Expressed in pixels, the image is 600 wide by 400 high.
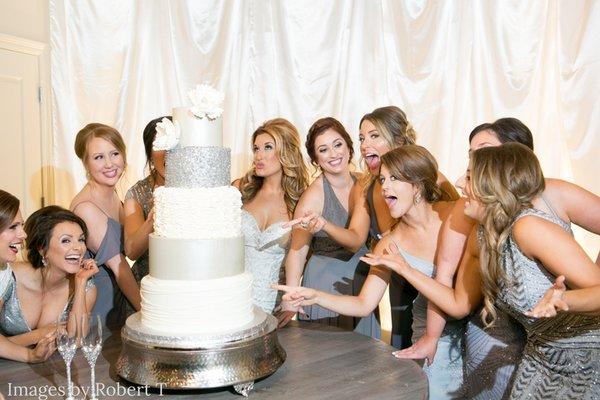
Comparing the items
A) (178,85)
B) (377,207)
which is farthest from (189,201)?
(178,85)

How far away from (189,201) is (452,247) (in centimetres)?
131

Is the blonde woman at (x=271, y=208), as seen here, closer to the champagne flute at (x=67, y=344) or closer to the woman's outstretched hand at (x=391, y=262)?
the woman's outstretched hand at (x=391, y=262)

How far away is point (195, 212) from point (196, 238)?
9 cm

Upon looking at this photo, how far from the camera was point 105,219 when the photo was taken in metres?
3.36

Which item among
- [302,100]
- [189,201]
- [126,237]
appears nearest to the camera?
[189,201]

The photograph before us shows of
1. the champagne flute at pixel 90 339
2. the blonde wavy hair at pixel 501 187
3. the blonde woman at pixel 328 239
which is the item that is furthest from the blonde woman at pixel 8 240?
the blonde wavy hair at pixel 501 187

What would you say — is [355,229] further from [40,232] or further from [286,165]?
[40,232]

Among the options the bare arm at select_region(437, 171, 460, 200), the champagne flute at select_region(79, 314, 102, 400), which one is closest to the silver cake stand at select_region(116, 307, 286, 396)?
the champagne flute at select_region(79, 314, 102, 400)

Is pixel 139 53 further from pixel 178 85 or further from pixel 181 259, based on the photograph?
pixel 181 259

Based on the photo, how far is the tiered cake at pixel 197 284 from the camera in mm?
2008

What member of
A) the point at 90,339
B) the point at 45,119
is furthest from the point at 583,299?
the point at 45,119

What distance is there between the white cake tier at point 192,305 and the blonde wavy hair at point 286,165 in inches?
66.2

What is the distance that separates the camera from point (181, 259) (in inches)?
82.7

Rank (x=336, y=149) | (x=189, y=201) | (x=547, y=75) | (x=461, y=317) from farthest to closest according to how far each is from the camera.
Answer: (x=547, y=75)
(x=336, y=149)
(x=461, y=317)
(x=189, y=201)
